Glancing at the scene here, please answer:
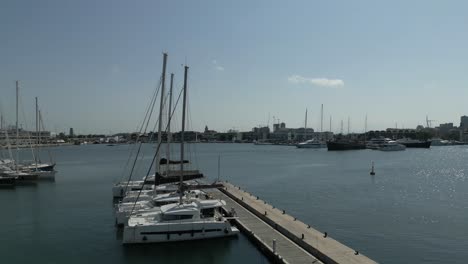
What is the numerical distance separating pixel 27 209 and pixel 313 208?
28170 millimetres

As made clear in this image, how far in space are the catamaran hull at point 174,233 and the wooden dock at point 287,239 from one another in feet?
6.37

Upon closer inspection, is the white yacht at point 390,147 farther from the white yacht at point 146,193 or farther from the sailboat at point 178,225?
the sailboat at point 178,225

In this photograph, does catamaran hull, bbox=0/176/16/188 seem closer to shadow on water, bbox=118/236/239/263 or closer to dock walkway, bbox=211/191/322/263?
dock walkway, bbox=211/191/322/263

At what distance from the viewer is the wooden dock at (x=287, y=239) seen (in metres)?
22.1

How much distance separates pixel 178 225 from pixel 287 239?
692 centimetres

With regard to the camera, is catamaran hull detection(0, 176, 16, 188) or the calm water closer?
the calm water

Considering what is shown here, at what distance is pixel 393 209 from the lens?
1620 inches

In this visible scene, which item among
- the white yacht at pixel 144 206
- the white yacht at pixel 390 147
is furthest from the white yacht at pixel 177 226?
the white yacht at pixel 390 147

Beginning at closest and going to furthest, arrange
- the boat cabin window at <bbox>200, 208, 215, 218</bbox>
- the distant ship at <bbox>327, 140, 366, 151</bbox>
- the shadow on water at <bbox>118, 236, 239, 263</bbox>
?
the shadow on water at <bbox>118, 236, 239, 263</bbox>
the boat cabin window at <bbox>200, 208, 215, 218</bbox>
the distant ship at <bbox>327, 140, 366, 151</bbox>

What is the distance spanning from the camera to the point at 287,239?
86.2ft

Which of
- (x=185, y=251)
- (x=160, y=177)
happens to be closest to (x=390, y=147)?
(x=160, y=177)

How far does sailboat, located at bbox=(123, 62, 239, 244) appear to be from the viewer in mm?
27641

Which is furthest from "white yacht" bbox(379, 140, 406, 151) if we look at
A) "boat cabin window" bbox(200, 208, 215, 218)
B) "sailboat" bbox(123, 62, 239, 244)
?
"sailboat" bbox(123, 62, 239, 244)

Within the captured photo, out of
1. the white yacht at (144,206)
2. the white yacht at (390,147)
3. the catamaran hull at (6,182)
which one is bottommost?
the catamaran hull at (6,182)
